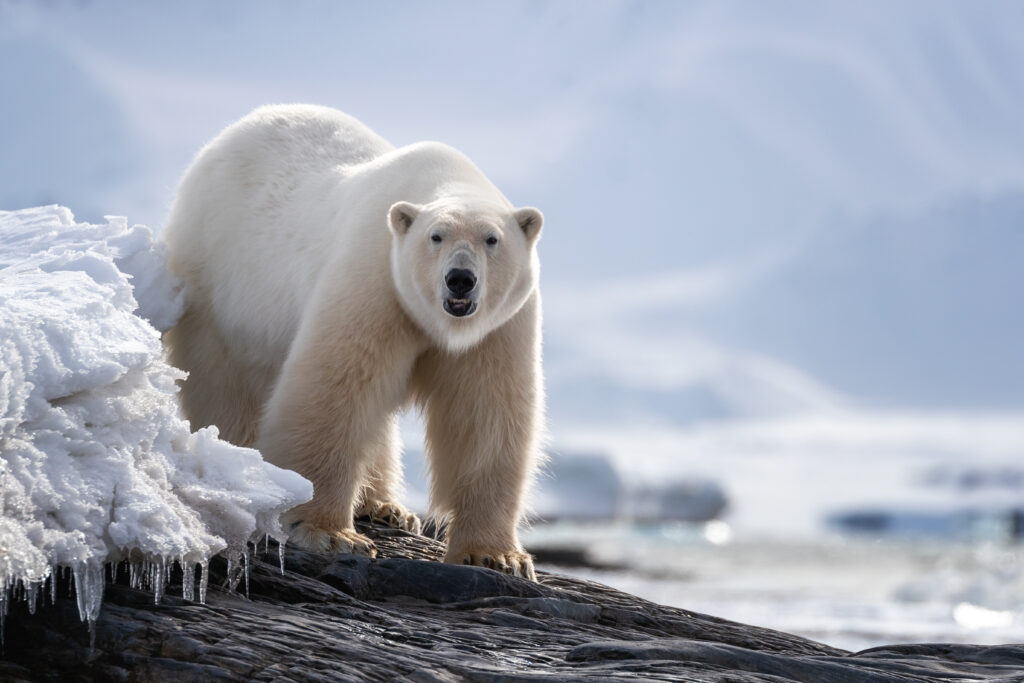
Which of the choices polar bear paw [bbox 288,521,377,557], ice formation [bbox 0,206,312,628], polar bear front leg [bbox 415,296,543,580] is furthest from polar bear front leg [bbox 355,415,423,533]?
ice formation [bbox 0,206,312,628]

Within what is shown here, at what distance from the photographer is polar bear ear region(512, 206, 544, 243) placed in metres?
6.20

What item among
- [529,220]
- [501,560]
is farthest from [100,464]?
[529,220]

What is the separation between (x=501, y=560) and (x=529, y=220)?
178 centimetres

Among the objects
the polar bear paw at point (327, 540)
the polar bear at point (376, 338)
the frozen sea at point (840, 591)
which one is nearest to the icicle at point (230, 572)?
the polar bear paw at point (327, 540)

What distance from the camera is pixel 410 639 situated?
419 cm

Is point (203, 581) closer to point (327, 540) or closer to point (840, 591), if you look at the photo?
point (327, 540)

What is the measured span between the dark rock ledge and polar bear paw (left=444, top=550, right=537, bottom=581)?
529 mm

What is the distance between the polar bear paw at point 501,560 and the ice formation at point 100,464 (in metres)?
1.79

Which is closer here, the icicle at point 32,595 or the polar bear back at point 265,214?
the icicle at point 32,595

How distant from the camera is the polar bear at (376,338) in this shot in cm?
589

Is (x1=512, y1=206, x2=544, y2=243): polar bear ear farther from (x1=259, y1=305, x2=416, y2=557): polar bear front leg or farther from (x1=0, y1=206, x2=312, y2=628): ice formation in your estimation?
(x1=0, y1=206, x2=312, y2=628): ice formation

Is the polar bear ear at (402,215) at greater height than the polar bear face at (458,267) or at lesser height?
greater

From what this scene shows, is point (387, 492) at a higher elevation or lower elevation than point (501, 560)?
higher

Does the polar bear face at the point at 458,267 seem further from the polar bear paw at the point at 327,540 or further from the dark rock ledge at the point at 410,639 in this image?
the dark rock ledge at the point at 410,639
